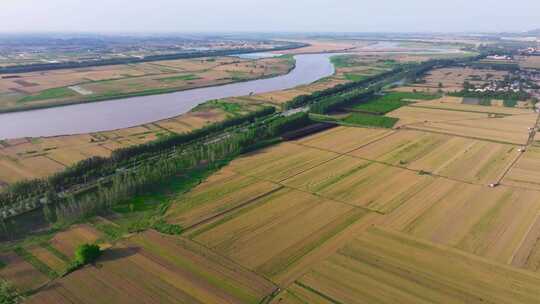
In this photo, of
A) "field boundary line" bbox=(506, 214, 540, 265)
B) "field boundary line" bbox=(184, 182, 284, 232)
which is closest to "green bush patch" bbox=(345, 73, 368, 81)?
"field boundary line" bbox=(184, 182, 284, 232)

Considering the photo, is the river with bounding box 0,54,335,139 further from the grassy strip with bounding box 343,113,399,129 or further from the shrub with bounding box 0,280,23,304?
the shrub with bounding box 0,280,23,304

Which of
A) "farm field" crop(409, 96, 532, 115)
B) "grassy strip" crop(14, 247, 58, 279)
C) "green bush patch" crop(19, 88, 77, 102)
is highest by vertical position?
"green bush patch" crop(19, 88, 77, 102)

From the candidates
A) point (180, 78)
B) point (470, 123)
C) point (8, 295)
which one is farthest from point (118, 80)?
point (8, 295)

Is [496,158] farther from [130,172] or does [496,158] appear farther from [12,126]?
[12,126]

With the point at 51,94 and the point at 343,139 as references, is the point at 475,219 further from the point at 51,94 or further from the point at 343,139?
the point at 51,94

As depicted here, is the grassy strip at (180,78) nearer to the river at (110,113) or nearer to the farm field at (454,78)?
the river at (110,113)

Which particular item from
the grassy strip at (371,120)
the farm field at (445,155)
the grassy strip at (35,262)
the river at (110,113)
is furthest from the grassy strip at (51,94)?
the farm field at (445,155)
